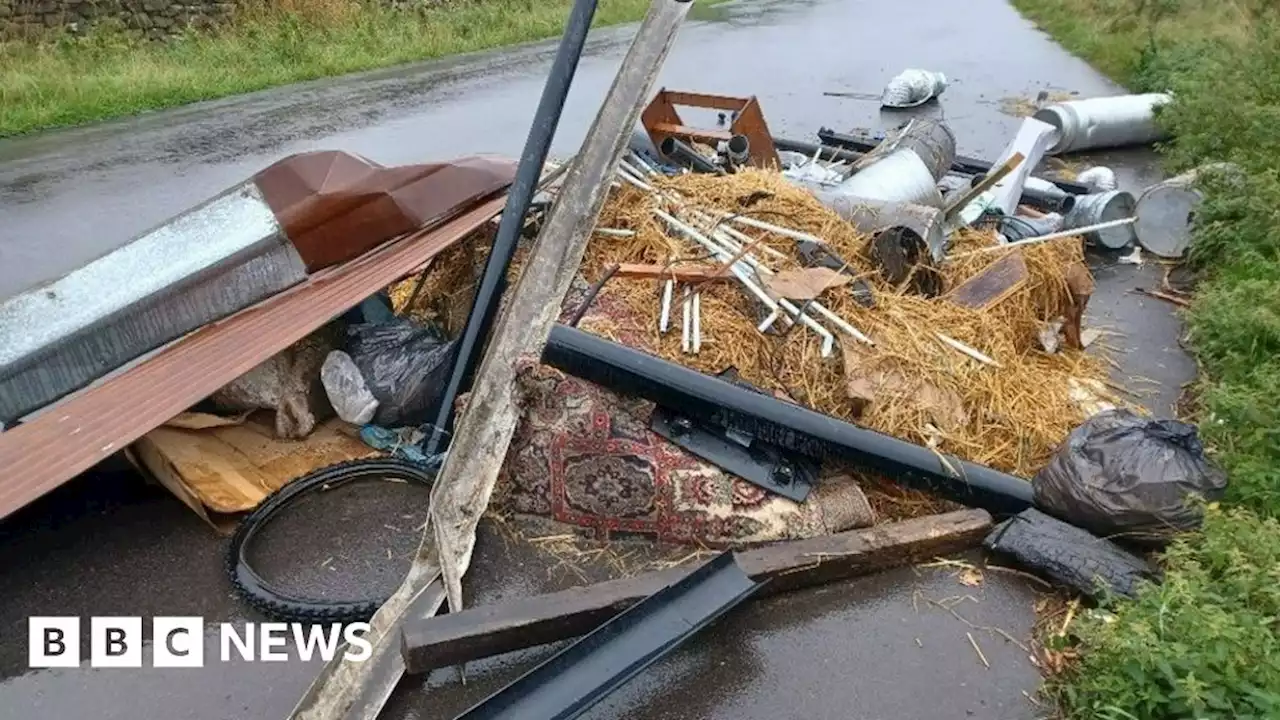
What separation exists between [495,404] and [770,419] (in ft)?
4.00

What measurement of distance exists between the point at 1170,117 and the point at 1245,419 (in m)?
6.41

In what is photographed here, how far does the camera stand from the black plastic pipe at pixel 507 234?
188 inches

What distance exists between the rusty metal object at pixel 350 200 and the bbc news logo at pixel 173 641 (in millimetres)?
1838

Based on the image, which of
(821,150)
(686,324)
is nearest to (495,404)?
(686,324)

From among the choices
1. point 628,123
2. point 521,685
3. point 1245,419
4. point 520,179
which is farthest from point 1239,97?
point 521,685

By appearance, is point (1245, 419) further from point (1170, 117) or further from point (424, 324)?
point (1170, 117)

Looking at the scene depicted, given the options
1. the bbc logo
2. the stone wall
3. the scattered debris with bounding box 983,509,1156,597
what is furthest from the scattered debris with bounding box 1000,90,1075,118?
the stone wall

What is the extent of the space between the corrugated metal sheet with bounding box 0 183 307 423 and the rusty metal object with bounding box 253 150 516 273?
0.10 meters

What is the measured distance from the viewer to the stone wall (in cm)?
1268

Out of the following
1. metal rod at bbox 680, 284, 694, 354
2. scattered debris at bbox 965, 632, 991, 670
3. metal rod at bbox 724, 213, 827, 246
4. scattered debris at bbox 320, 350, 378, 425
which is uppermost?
metal rod at bbox 724, 213, 827, 246

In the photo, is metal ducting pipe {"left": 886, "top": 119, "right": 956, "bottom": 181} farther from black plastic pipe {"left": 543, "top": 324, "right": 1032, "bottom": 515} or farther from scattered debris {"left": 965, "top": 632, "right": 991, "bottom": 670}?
scattered debris {"left": 965, "top": 632, "right": 991, "bottom": 670}

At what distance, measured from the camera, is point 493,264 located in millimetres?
4887

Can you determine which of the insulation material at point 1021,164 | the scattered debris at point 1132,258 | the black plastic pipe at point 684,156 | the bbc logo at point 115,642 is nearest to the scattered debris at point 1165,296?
the scattered debris at point 1132,258

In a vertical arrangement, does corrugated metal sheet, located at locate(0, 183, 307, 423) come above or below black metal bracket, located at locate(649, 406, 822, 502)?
above
